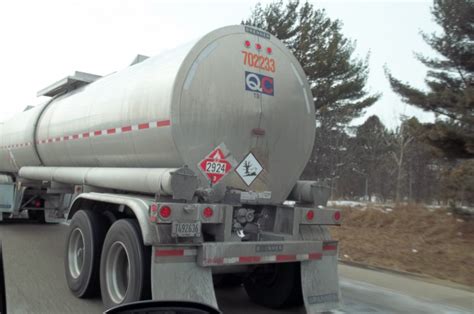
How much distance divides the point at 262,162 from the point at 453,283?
425cm

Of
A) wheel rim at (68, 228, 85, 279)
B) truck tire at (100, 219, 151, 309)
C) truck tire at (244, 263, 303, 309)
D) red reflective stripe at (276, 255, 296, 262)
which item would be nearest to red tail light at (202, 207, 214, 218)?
truck tire at (100, 219, 151, 309)

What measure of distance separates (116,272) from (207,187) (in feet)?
4.94

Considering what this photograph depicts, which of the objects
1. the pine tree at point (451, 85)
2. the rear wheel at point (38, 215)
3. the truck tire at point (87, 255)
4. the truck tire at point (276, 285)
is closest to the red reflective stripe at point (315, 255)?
the truck tire at point (276, 285)

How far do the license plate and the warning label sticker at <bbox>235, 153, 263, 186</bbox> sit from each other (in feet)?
3.26

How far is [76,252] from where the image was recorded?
259 inches

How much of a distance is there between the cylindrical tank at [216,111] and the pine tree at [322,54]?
14.0 meters

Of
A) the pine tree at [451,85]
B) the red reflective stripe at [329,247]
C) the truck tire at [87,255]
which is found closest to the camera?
the red reflective stripe at [329,247]

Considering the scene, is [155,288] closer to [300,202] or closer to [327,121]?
[300,202]

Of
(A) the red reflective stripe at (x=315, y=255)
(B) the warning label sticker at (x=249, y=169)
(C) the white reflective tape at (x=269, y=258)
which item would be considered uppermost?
(B) the warning label sticker at (x=249, y=169)

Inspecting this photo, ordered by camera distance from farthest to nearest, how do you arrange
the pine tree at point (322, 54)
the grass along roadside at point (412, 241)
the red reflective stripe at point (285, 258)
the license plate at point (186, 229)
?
the pine tree at point (322, 54) < the grass along roadside at point (412, 241) < the red reflective stripe at point (285, 258) < the license plate at point (186, 229)

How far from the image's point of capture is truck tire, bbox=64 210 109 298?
593 cm

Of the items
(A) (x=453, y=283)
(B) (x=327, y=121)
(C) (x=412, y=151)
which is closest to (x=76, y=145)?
(A) (x=453, y=283)

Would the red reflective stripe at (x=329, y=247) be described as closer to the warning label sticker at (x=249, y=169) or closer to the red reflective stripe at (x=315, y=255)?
the red reflective stripe at (x=315, y=255)

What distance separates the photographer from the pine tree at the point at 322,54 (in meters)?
19.7
